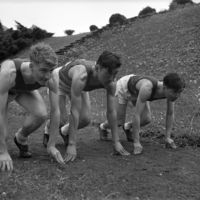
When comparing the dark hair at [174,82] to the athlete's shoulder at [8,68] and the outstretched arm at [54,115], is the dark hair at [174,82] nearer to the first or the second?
the outstretched arm at [54,115]

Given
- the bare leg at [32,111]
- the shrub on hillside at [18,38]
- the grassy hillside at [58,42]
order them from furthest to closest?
1. the shrub on hillside at [18,38]
2. the grassy hillside at [58,42]
3. the bare leg at [32,111]

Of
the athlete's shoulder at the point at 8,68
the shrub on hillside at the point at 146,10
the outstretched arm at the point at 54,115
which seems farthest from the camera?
the shrub on hillside at the point at 146,10

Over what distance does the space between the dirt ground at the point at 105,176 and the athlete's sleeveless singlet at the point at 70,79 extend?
0.85 metres

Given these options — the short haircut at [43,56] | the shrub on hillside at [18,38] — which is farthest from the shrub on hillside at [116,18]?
the short haircut at [43,56]

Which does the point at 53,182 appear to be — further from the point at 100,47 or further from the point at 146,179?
the point at 100,47

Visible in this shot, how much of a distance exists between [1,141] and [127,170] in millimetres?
1442

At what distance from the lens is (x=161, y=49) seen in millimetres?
21281

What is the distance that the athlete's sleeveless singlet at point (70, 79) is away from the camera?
246 inches

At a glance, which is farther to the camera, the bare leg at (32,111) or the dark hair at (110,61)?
the bare leg at (32,111)

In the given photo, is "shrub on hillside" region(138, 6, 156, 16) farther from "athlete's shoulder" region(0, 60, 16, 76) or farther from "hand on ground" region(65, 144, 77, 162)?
"athlete's shoulder" region(0, 60, 16, 76)

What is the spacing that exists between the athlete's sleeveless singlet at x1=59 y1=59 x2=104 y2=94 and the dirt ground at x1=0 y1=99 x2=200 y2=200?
845 millimetres

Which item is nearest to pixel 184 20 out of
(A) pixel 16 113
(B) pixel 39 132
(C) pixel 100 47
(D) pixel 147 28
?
(D) pixel 147 28

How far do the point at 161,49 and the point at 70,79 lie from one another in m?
15.1

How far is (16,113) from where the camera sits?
10.6m
